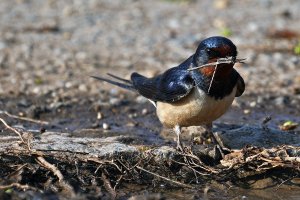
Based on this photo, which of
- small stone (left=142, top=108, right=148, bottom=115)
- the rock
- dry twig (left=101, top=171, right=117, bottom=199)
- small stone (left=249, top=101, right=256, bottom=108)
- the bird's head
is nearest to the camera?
dry twig (left=101, top=171, right=117, bottom=199)

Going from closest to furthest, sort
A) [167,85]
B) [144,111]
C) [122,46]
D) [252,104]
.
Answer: [167,85] < [144,111] < [252,104] < [122,46]

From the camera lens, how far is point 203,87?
5.28m

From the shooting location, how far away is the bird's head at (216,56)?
5086 mm

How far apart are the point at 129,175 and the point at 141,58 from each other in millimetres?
4148

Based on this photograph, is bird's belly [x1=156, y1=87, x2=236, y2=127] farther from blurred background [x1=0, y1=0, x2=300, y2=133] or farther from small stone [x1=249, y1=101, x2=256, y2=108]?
small stone [x1=249, y1=101, x2=256, y2=108]

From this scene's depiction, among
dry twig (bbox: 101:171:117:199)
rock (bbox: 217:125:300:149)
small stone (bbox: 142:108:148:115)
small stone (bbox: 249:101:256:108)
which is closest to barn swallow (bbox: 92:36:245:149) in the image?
rock (bbox: 217:125:300:149)

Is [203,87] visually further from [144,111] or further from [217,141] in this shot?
[144,111]

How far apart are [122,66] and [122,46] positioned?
0.94 m

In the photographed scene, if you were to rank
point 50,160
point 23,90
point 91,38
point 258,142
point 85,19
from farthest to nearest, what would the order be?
point 85,19 < point 91,38 < point 23,90 < point 258,142 < point 50,160

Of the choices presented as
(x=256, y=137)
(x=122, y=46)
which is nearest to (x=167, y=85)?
(x=256, y=137)

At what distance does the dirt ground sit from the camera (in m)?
5.18

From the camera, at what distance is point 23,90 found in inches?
305

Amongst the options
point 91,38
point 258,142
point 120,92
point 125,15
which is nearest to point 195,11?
point 125,15

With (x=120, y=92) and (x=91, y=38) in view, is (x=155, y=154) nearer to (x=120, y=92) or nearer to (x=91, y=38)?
(x=120, y=92)
